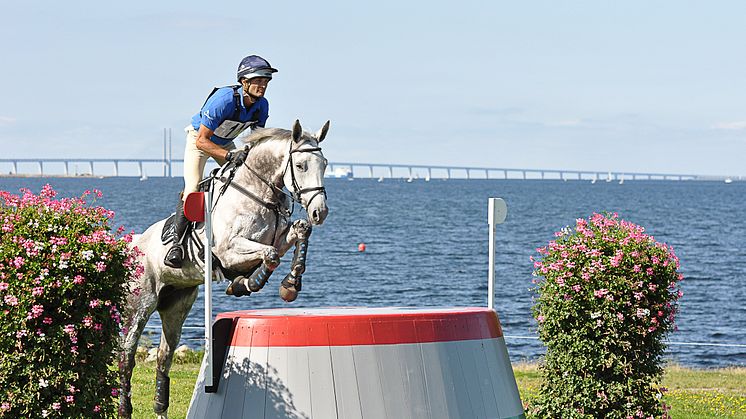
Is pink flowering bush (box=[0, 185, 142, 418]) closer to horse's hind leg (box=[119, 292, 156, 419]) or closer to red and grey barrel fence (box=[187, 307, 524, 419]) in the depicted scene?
red and grey barrel fence (box=[187, 307, 524, 419])

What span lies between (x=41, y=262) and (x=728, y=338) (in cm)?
2875

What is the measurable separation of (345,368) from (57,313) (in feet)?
6.24

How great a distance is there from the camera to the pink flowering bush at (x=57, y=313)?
7113 millimetres

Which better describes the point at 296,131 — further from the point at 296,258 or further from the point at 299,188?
the point at 296,258

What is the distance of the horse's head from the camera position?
335 inches

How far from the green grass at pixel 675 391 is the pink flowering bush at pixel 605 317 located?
104cm

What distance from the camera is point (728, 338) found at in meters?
32.8

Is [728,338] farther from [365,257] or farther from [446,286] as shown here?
[365,257]

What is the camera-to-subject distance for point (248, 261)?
898cm

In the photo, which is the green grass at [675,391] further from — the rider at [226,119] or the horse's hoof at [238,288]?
the horse's hoof at [238,288]

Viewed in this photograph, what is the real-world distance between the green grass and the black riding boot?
295 centimetres

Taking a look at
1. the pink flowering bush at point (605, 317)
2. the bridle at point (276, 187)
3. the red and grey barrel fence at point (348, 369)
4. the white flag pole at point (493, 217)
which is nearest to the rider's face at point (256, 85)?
the bridle at point (276, 187)

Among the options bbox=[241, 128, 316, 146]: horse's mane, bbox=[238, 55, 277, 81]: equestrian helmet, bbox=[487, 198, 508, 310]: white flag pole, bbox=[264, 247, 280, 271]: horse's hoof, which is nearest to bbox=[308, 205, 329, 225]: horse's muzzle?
bbox=[264, 247, 280, 271]: horse's hoof

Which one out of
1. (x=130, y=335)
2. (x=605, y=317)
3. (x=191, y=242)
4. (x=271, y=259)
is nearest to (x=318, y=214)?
(x=271, y=259)
